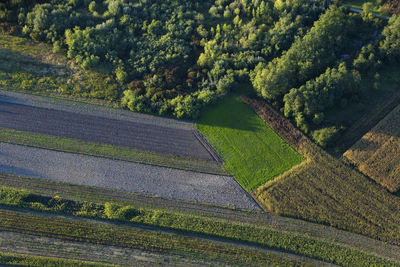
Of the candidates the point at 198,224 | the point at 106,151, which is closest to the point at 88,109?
the point at 106,151

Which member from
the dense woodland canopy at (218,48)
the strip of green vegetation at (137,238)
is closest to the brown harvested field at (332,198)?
the dense woodland canopy at (218,48)

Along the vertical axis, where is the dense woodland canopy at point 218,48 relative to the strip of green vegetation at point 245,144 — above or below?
above

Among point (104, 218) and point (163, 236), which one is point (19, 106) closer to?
point (104, 218)

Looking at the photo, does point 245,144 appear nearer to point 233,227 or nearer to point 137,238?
point 233,227

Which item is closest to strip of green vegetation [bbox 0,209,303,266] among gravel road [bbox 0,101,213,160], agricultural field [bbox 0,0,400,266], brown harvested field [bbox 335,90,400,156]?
agricultural field [bbox 0,0,400,266]

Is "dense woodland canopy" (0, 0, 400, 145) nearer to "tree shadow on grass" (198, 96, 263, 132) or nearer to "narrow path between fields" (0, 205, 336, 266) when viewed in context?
"tree shadow on grass" (198, 96, 263, 132)

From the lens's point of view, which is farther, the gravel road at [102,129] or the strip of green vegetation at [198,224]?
the gravel road at [102,129]

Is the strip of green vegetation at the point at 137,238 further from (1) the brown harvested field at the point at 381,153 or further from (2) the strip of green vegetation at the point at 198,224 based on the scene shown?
(1) the brown harvested field at the point at 381,153
